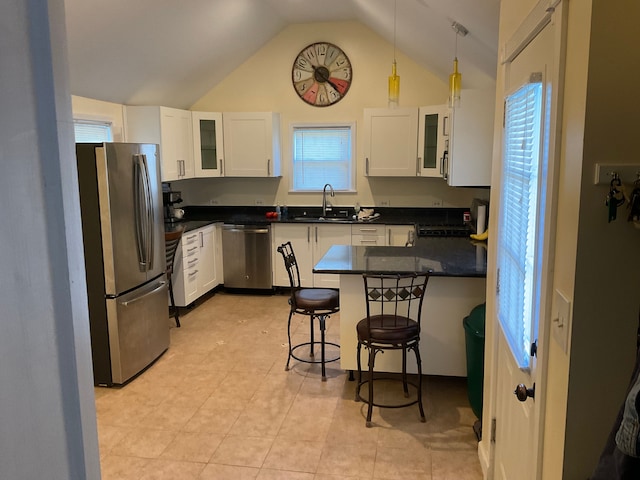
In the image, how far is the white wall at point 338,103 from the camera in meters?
5.87

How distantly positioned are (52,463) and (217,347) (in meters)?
3.83

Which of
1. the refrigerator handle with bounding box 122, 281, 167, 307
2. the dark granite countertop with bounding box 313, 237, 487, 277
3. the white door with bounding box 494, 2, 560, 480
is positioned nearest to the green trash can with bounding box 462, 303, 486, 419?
the dark granite countertop with bounding box 313, 237, 487, 277

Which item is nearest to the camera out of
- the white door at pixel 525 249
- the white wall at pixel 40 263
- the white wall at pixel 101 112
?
the white wall at pixel 40 263

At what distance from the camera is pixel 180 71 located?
5.31 meters

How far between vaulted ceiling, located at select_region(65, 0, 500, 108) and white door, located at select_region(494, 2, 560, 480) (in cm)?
97

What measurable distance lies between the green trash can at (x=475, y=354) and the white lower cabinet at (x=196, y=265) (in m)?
3.06

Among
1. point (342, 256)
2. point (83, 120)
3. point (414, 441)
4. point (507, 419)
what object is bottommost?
point (414, 441)

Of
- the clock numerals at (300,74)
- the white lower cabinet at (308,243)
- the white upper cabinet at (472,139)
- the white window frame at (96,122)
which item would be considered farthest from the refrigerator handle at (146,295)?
the clock numerals at (300,74)

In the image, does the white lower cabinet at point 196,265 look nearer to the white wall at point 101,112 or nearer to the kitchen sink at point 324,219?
the kitchen sink at point 324,219

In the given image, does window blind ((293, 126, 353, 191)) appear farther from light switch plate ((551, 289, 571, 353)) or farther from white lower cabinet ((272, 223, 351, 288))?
light switch plate ((551, 289, 571, 353))

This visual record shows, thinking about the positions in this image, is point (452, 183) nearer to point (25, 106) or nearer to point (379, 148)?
point (379, 148)

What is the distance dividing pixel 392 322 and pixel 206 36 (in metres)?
3.40

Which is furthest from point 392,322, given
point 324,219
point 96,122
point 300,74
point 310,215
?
point 300,74

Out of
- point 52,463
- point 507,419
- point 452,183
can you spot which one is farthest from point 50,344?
point 452,183
